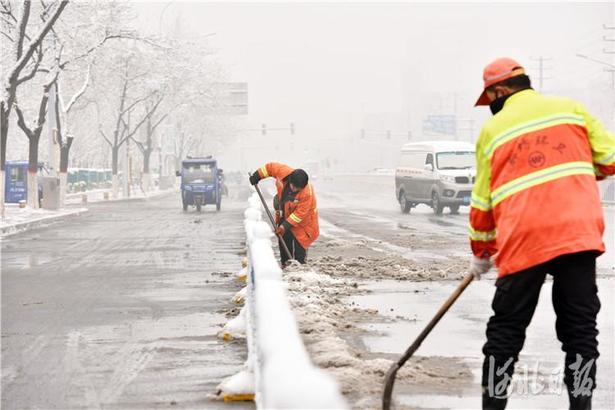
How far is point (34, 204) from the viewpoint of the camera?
3944 centimetres

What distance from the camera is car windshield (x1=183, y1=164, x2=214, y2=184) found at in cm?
4428

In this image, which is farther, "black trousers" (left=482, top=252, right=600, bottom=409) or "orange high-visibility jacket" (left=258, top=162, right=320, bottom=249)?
"orange high-visibility jacket" (left=258, top=162, right=320, bottom=249)

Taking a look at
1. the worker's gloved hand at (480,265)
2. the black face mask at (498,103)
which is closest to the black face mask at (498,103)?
the black face mask at (498,103)

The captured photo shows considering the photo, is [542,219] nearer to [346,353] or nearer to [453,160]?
[346,353]

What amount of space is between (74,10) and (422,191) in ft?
57.9

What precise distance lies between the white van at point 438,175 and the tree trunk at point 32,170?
40.3ft

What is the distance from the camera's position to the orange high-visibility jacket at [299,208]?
1405 cm

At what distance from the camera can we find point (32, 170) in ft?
127

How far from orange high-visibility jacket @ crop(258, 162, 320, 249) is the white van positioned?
1915 cm

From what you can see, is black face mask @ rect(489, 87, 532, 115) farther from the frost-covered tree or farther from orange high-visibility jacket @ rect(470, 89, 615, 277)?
the frost-covered tree

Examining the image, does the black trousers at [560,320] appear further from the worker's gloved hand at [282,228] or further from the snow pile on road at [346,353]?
the worker's gloved hand at [282,228]

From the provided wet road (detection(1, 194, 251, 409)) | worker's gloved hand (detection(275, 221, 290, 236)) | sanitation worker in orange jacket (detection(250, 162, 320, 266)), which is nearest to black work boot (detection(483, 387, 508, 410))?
wet road (detection(1, 194, 251, 409))

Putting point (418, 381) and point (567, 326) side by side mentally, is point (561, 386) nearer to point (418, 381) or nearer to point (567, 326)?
point (418, 381)

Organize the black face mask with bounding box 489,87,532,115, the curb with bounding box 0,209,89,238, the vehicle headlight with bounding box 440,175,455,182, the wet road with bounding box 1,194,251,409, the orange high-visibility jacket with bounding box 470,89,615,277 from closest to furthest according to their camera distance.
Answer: the orange high-visibility jacket with bounding box 470,89,615,277 < the black face mask with bounding box 489,87,532,115 < the wet road with bounding box 1,194,251,409 < the curb with bounding box 0,209,89,238 < the vehicle headlight with bounding box 440,175,455,182
